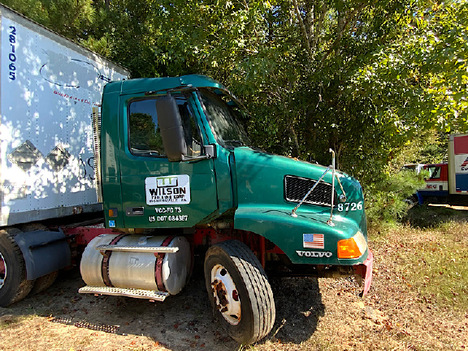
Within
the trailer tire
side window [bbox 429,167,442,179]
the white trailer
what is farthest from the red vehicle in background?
the trailer tire

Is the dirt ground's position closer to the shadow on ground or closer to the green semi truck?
the shadow on ground

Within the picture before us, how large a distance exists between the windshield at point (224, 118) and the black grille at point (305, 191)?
0.86 m

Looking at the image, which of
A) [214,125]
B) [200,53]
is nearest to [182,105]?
[214,125]

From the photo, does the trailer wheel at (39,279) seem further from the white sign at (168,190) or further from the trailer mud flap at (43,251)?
the white sign at (168,190)

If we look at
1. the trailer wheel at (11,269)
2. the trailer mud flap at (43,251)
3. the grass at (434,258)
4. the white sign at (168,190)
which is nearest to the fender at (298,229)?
the white sign at (168,190)

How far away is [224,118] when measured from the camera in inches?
169

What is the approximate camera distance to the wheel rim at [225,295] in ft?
11.6

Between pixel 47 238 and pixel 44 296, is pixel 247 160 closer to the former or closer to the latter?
pixel 47 238

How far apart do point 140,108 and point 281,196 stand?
200cm

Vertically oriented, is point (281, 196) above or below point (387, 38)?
below

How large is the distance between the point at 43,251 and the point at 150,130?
237cm

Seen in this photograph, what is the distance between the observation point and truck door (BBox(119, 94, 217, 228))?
3779mm

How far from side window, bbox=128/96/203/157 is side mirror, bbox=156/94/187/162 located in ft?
0.75

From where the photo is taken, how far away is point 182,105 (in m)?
3.83
